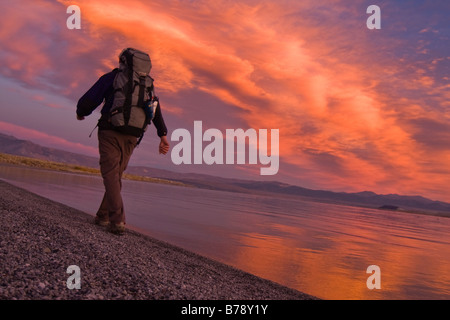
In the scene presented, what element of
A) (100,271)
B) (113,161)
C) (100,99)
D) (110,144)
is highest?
(100,99)

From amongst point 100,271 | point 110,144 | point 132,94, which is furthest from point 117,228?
point 100,271

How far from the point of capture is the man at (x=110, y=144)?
715 centimetres

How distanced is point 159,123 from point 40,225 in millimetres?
2993

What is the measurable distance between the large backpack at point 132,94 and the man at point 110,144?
0.18 m

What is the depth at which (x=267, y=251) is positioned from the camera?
32.5 feet

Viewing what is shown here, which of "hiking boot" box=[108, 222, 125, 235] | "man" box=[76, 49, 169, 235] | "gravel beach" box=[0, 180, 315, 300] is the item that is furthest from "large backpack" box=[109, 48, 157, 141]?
"gravel beach" box=[0, 180, 315, 300]

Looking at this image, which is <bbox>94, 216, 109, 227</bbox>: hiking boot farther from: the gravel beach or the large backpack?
the large backpack

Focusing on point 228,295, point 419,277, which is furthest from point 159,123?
point 419,277

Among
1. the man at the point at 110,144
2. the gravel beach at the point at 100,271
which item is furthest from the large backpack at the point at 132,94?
the gravel beach at the point at 100,271

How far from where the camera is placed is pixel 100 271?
445 cm

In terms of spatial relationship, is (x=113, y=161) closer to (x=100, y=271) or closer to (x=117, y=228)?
(x=117, y=228)

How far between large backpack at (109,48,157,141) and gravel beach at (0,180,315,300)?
2131mm

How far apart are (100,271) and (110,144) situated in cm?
340

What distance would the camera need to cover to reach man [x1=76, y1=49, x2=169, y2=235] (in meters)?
7.15
